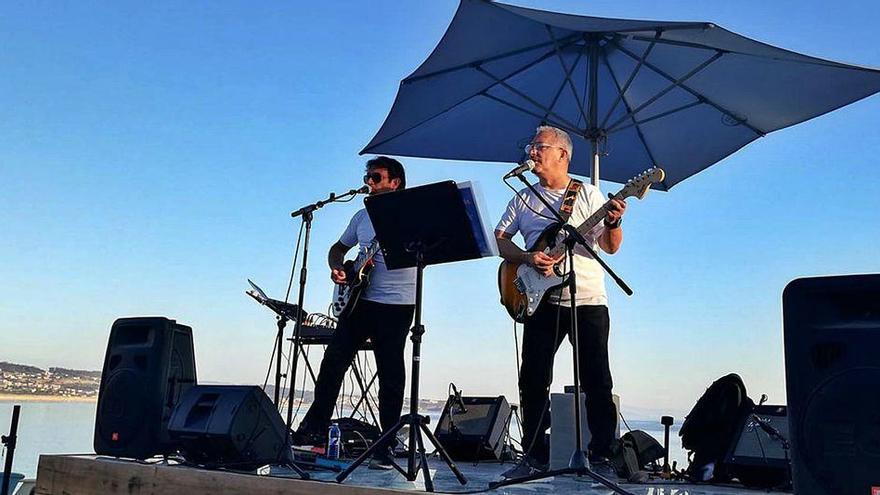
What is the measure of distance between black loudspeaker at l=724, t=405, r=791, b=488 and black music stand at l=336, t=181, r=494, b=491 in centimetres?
152

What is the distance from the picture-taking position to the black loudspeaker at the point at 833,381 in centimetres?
208

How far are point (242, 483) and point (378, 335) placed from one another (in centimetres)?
118

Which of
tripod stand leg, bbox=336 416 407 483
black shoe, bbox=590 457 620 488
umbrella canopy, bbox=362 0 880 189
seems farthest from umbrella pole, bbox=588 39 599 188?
tripod stand leg, bbox=336 416 407 483

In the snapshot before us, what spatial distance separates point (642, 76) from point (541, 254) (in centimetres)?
216

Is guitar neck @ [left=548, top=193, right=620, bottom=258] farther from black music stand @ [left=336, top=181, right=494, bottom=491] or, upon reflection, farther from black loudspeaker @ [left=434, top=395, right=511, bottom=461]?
black loudspeaker @ [left=434, top=395, right=511, bottom=461]

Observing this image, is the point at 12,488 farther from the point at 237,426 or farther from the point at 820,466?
the point at 820,466

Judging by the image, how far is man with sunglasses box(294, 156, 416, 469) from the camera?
380 centimetres

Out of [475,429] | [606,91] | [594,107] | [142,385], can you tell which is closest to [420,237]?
[142,385]

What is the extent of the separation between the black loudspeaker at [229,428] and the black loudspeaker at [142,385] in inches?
8.6

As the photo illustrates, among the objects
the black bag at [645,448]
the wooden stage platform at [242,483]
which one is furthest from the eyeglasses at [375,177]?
the black bag at [645,448]

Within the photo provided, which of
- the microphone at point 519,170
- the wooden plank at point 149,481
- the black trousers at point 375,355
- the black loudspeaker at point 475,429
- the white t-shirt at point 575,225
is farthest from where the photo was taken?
the black loudspeaker at point 475,429

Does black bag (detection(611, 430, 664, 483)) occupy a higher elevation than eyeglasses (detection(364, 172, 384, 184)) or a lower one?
lower

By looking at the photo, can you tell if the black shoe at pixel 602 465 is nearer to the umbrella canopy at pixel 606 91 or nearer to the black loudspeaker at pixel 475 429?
the black loudspeaker at pixel 475 429

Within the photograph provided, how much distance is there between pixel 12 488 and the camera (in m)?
6.95
